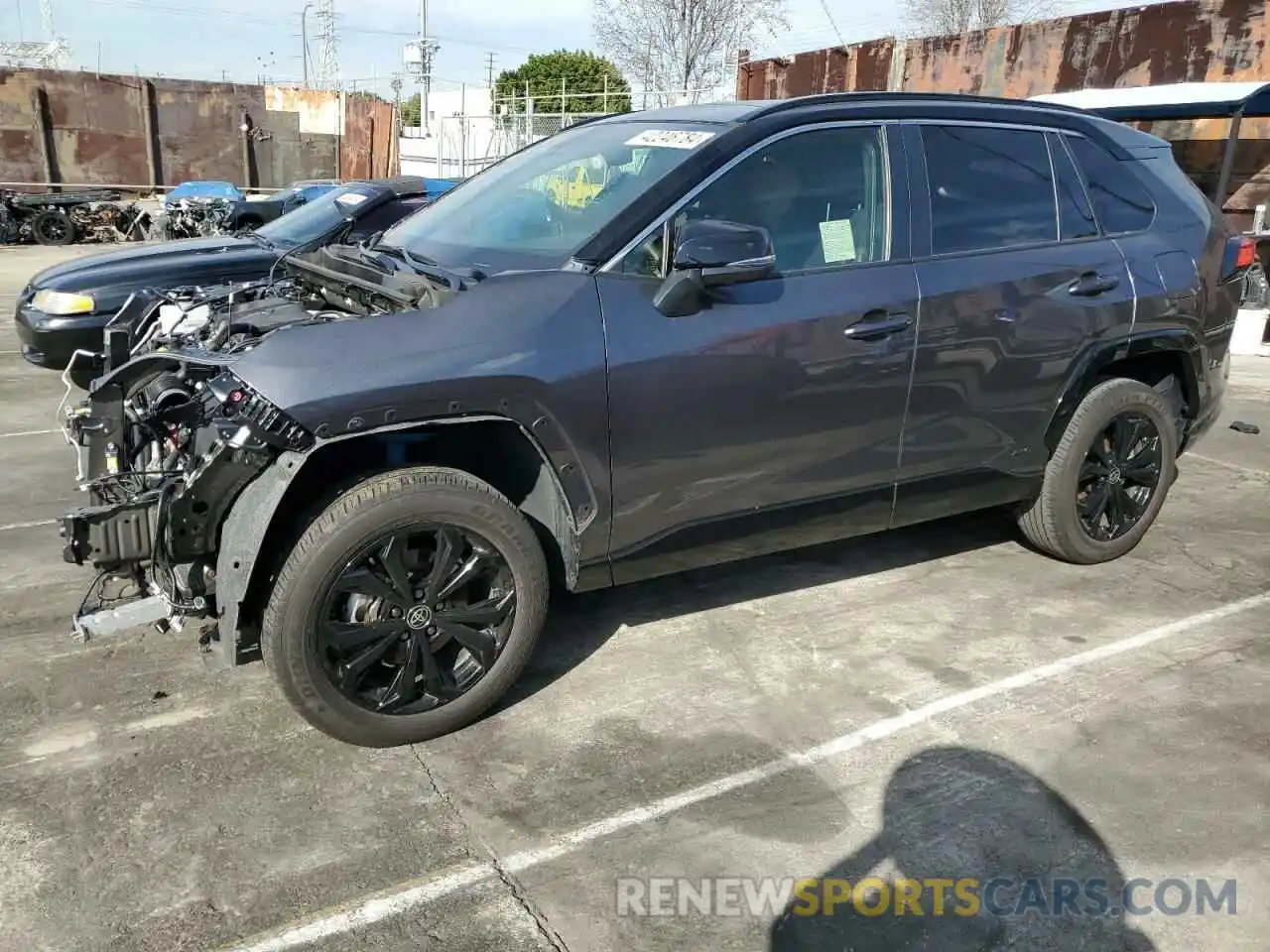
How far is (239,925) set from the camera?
247cm

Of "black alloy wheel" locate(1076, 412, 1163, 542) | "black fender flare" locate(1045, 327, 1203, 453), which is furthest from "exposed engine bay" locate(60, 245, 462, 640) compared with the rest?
"black alloy wheel" locate(1076, 412, 1163, 542)

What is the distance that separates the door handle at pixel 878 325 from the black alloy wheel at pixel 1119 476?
140cm

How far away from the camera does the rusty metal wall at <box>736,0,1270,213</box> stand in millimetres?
12445

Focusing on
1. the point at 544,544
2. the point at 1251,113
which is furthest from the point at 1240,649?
the point at 1251,113

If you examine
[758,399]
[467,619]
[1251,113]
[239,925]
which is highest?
[1251,113]

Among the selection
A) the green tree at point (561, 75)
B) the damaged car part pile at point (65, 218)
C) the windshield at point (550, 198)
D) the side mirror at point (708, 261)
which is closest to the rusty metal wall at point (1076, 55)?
the windshield at point (550, 198)

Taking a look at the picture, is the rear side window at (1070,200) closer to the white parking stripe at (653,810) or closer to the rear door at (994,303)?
the rear door at (994,303)

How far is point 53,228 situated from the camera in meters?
20.6

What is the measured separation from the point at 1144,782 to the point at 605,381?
2.07 m

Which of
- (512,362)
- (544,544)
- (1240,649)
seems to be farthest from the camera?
(1240,649)

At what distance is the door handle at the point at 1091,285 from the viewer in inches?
163

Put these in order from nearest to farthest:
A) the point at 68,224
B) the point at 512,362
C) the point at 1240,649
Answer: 1. the point at 512,362
2. the point at 1240,649
3. the point at 68,224

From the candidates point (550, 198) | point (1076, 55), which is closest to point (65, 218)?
point (1076, 55)

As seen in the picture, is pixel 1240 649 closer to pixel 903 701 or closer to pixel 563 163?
pixel 903 701
